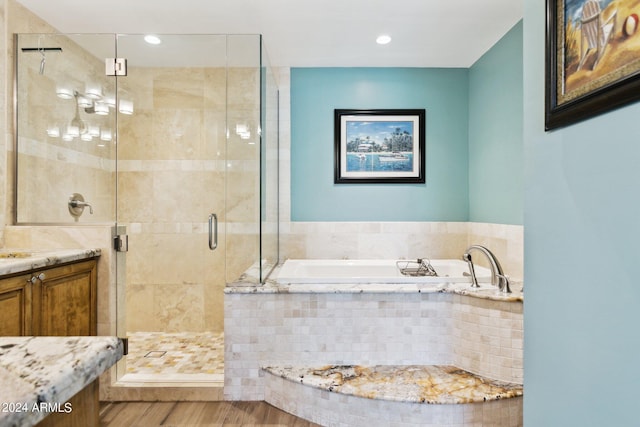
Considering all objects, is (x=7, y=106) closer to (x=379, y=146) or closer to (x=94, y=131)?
(x=94, y=131)

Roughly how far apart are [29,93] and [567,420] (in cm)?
324

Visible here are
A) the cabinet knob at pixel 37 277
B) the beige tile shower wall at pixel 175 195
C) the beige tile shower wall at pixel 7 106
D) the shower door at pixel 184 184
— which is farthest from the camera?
the beige tile shower wall at pixel 175 195

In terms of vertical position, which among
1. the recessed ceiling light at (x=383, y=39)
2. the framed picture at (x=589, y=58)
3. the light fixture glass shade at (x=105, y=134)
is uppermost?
the recessed ceiling light at (x=383, y=39)

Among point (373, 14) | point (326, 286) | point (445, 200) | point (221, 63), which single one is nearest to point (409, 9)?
point (373, 14)

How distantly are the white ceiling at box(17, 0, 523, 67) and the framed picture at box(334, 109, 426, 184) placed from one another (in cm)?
54

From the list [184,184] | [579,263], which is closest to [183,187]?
[184,184]

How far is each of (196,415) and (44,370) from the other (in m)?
1.88

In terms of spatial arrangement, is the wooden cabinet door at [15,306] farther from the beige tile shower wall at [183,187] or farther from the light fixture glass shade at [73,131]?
the light fixture glass shade at [73,131]

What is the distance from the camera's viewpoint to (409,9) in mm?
2441

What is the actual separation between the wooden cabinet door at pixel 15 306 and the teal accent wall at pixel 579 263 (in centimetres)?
220

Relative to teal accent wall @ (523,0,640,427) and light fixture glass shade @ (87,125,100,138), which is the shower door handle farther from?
teal accent wall @ (523,0,640,427)

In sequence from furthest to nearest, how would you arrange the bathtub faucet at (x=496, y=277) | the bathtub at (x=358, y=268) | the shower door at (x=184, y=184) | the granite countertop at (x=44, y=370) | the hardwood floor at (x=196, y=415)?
1. the bathtub at (x=358, y=268)
2. the shower door at (x=184, y=184)
3. the bathtub faucet at (x=496, y=277)
4. the hardwood floor at (x=196, y=415)
5. the granite countertop at (x=44, y=370)

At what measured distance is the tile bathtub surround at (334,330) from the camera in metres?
2.18

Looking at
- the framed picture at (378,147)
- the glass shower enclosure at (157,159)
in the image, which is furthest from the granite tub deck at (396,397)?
the framed picture at (378,147)
